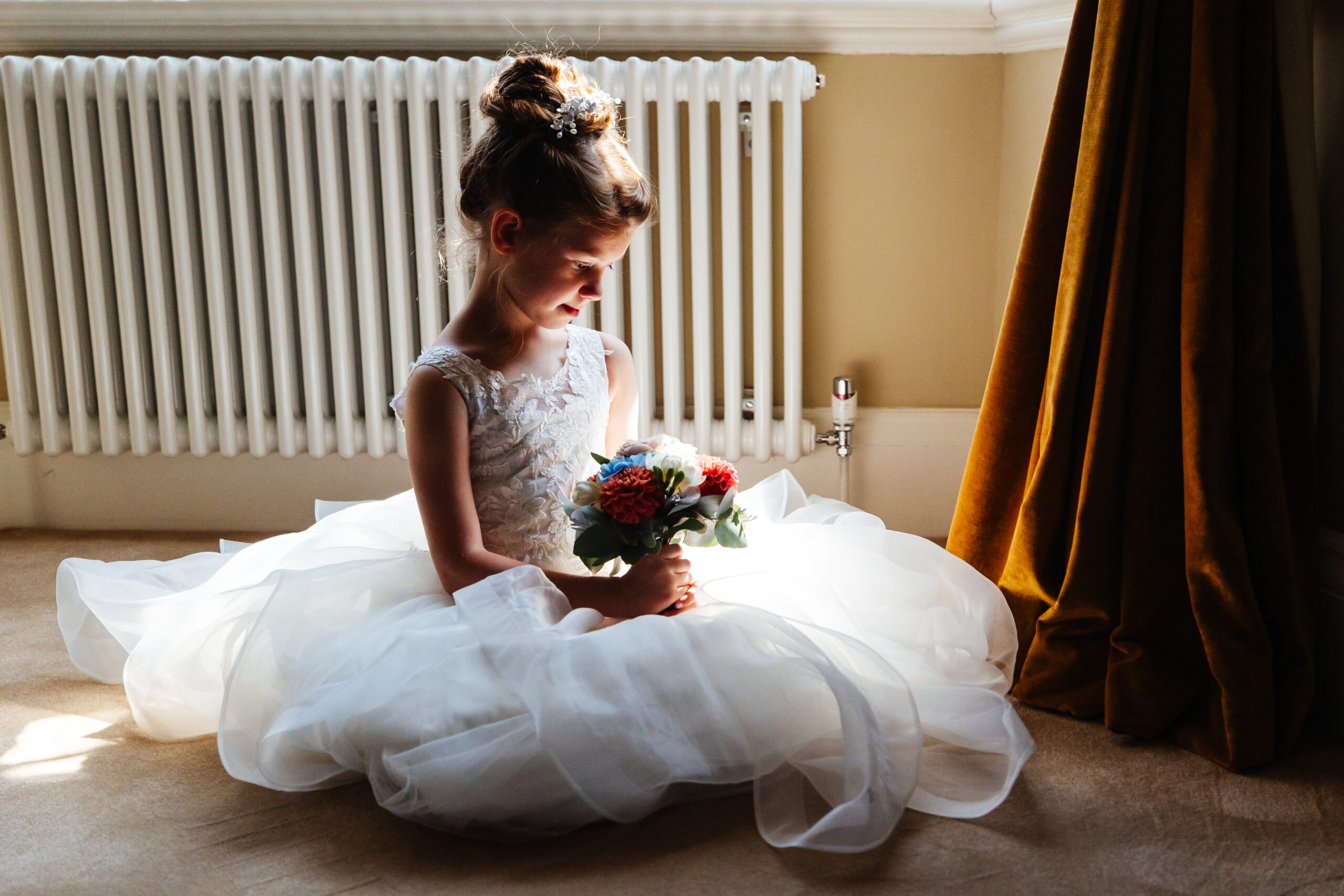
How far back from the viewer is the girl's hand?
1164 mm

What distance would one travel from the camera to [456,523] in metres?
1.19

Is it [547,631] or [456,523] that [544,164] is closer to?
[456,523]

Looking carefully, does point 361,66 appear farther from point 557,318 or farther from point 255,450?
point 557,318

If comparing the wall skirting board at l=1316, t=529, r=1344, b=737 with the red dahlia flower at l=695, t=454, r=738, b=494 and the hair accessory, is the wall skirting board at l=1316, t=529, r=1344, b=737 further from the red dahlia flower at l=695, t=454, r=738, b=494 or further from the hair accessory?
the hair accessory

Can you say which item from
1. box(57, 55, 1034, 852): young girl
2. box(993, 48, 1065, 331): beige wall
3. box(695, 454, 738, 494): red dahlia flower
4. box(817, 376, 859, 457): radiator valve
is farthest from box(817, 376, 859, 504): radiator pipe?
box(695, 454, 738, 494): red dahlia flower

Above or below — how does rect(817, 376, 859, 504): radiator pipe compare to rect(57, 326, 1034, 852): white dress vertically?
above

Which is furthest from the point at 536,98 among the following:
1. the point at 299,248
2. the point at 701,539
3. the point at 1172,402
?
the point at 299,248

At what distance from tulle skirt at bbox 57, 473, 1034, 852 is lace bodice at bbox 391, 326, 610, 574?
117 mm

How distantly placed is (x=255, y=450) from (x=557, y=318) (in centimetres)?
108

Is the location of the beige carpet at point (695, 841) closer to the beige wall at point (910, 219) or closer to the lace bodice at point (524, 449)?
the lace bodice at point (524, 449)

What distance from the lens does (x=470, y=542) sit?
3.92 ft

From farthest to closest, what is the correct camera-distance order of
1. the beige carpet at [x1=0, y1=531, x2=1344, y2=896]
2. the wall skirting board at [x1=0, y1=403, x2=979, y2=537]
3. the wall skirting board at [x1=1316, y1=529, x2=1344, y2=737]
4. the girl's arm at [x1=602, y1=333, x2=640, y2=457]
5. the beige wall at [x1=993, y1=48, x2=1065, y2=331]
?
the wall skirting board at [x1=0, y1=403, x2=979, y2=537] → the beige wall at [x1=993, y1=48, x2=1065, y2=331] → the girl's arm at [x1=602, y1=333, x2=640, y2=457] → the wall skirting board at [x1=1316, y1=529, x2=1344, y2=737] → the beige carpet at [x1=0, y1=531, x2=1344, y2=896]

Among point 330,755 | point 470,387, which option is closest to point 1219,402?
point 470,387

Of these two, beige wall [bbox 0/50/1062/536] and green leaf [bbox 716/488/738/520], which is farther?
beige wall [bbox 0/50/1062/536]
